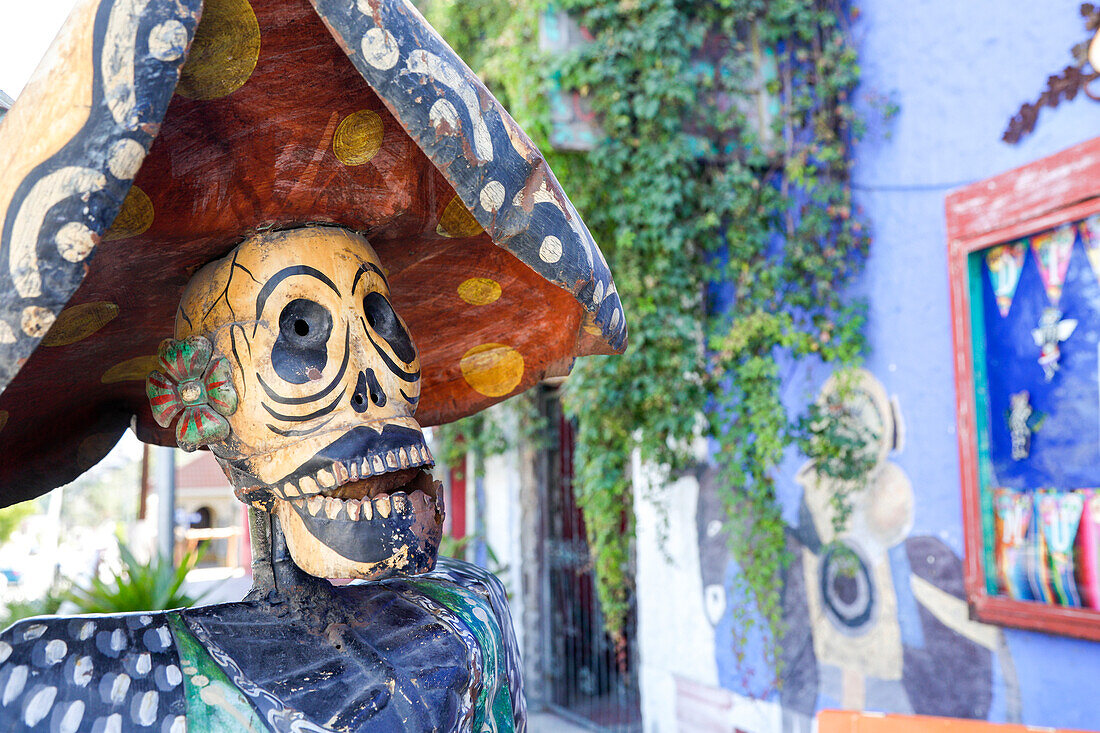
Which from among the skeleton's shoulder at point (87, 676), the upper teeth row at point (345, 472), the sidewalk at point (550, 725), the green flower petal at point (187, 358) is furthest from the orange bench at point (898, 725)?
the sidewalk at point (550, 725)

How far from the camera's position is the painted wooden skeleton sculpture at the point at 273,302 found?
0.81 m

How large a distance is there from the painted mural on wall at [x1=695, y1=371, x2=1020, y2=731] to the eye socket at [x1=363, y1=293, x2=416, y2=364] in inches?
106

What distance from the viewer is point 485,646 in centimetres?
137

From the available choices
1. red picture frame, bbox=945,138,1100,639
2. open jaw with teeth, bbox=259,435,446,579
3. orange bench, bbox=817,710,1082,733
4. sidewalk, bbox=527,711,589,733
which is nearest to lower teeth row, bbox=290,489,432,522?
open jaw with teeth, bbox=259,435,446,579

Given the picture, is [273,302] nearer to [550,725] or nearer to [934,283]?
[934,283]

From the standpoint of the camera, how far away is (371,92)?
1.08m

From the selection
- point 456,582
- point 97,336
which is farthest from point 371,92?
point 456,582

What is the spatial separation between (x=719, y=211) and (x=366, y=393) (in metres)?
3.07

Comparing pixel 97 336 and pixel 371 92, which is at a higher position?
pixel 371 92

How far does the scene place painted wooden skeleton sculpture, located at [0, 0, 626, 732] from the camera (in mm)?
808

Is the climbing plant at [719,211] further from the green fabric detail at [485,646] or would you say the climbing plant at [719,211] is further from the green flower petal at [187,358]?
the green flower petal at [187,358]

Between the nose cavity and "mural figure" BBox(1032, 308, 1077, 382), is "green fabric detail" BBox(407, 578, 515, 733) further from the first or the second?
"mural figure" BBox(1032, 308, 1077, 382)

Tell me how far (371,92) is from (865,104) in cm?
320

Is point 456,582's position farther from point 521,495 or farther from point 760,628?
point 521,495
